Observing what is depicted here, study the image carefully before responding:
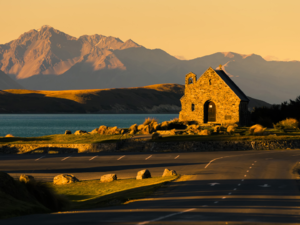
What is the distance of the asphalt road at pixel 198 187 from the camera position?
50.3 ft

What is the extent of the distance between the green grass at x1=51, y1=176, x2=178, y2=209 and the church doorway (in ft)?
138

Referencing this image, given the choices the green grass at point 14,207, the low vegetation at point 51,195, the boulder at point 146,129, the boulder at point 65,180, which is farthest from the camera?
the boulder at point 146,129

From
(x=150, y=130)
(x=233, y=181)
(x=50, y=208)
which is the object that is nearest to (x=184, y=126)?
(x=150, y=130)

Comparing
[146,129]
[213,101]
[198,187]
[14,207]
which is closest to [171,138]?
[146,129]

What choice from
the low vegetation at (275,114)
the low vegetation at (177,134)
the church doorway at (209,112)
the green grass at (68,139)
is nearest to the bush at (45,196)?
the low vegetation at (177,134)

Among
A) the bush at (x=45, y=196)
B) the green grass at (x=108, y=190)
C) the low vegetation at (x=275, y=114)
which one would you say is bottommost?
the green grass at (x=108, y=190)

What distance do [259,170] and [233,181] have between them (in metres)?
6.76

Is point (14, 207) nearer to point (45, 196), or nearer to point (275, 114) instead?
point (45, 196)

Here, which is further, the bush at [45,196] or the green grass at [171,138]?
the green grass at [171,138]

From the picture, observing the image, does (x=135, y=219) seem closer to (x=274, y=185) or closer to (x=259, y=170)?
(x=274, y=185)

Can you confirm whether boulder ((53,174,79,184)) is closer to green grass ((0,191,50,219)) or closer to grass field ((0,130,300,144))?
green grass ((0,191,50,219))

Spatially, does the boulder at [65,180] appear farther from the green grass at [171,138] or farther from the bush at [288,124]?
the bush at [288,124]

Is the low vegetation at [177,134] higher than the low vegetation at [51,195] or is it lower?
higher

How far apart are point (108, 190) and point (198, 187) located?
5556 mm
